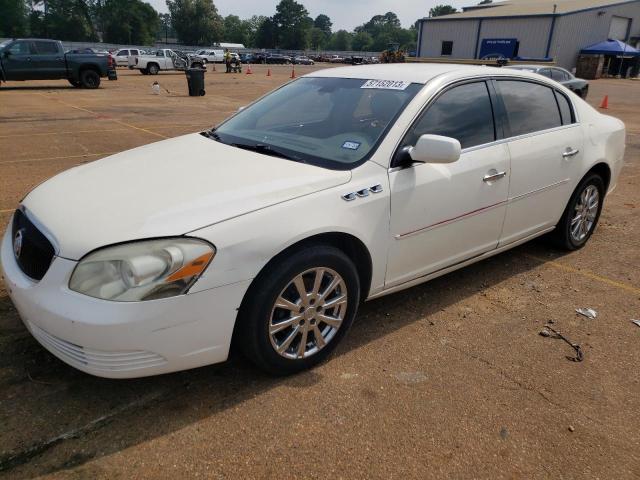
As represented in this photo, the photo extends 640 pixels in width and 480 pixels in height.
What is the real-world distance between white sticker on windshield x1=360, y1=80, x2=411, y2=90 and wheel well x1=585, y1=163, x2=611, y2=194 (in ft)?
7.11

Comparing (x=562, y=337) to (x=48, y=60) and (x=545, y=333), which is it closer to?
(x=545, y=333)

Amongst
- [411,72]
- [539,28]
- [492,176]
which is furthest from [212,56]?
[492,176]

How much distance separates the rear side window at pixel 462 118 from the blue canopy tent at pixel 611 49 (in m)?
48.8

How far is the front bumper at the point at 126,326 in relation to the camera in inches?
86.5

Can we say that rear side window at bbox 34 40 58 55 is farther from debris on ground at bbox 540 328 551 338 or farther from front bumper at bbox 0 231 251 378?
debris on ground at bbox 540 328 551 338

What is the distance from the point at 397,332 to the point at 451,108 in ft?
4.93

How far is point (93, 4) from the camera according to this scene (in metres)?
96.5

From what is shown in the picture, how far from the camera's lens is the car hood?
92.7 inches

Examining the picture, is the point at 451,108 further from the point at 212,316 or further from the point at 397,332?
the point at 212,316

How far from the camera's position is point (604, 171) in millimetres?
4707

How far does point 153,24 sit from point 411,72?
106 metres

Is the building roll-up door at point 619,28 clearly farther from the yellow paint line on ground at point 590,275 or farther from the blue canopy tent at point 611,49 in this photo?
the yellow paint line on ground at point 590,275

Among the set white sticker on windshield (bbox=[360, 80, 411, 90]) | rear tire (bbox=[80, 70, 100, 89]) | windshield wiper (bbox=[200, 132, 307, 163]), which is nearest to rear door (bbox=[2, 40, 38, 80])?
rear tire (bbox=[80, 70, 100, 89])

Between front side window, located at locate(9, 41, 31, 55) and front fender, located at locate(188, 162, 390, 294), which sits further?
front side window, located at locate(9, 41, 31, 55)
